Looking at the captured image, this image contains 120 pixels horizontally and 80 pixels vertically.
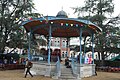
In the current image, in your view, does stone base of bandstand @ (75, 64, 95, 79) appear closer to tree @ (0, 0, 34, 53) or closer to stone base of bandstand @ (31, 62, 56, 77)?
stone base of bandstand @ (31, 62, 56, 77)

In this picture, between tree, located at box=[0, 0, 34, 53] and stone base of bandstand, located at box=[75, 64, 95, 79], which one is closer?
stone base of bandstand, located at box=[75, 64, 95, 79]

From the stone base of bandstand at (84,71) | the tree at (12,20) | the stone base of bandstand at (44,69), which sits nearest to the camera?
the stone base of bandstand at (44,69)

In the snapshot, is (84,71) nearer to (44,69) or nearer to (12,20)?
(44,69)

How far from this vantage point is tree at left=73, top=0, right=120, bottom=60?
33.1 metres

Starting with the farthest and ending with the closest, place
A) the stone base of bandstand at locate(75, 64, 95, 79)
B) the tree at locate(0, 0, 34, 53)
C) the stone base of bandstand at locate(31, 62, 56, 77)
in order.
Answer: the tree at locate(0, 0, 34, 53), the stone base of bandstand at locate(75, 64, 95, 79), the stone base of bandstand at locate(31, 62, 56, 77)

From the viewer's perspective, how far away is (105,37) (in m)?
32.9

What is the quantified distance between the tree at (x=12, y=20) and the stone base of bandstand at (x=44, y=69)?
9624 mm

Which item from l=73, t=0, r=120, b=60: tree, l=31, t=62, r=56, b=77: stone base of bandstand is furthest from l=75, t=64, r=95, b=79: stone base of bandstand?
l=73, t=0, r=120, b=60: tree

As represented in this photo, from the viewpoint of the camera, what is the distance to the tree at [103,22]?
33062mm

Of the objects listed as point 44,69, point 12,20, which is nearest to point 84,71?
point 44,69

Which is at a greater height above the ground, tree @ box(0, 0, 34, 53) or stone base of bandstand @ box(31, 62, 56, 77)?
tree @ box(0, 0, 34, 53)

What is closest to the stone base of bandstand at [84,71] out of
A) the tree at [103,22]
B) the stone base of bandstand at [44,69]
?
the stone base of bandstand at [44,69]

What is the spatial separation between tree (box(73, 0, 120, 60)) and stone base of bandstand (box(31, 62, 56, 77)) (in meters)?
14.6

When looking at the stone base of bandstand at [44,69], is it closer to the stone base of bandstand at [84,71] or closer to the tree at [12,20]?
the stone base of bandstand at [84,71]
